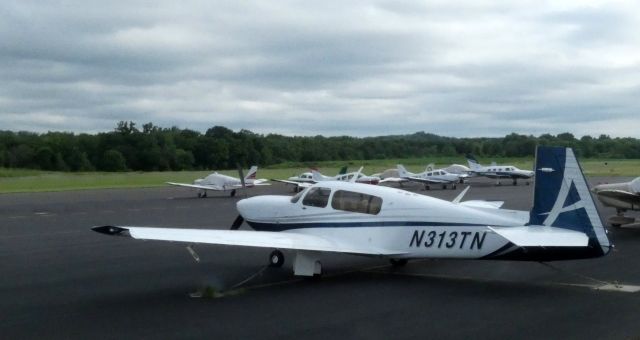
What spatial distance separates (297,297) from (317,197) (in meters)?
2.90

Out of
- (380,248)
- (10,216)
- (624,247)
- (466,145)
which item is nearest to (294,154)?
(466,145)

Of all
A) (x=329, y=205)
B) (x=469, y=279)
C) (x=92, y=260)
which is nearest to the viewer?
(x=469, y=279)

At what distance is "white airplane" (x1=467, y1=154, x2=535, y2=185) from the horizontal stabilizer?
50.0 metres

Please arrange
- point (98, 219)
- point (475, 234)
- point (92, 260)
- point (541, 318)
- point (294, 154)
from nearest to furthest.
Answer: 1. point (541, 318)
2. point (475, 234)
3. point (92, 260)
4. point (98, 219)
5. point (294, 154)

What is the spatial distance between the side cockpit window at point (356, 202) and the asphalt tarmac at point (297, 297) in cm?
117

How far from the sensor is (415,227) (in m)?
12.8

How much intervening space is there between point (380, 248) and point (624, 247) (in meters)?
7.68

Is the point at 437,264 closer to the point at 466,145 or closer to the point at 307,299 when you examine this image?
the point at 307,299

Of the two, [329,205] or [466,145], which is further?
[466,145]

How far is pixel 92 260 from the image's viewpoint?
16234 mm

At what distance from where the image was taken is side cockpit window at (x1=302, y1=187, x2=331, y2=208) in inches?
547

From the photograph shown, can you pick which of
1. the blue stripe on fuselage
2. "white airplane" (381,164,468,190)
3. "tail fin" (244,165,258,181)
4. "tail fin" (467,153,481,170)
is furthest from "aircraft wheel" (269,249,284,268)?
"tail fin" (467,153,481,170)

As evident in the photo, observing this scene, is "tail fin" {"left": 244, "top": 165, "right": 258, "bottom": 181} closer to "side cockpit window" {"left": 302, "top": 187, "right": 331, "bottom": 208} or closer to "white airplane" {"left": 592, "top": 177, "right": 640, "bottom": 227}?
"white airplane" {"left": 592, "top": 177, "right": 640, "bottom": 227}

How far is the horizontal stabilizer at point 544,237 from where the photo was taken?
11.0 m
